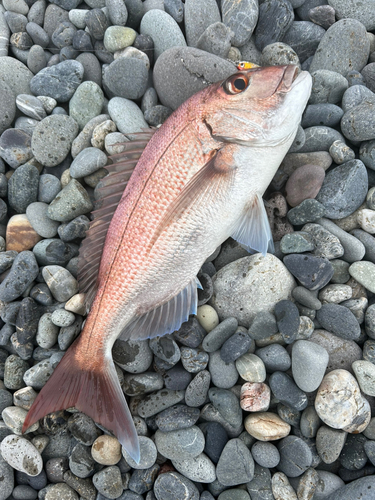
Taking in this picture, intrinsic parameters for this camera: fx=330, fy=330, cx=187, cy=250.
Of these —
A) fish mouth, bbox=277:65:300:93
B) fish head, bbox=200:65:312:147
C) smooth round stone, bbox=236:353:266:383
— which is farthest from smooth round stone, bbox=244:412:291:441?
fish mouth, bbox=277:65:300:93

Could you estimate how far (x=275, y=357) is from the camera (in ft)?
6.90

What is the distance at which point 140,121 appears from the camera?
2.46 metres

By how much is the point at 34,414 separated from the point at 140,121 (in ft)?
6.78

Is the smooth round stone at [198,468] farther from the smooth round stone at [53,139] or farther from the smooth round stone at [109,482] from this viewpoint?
the smooth round stone at [53,139]

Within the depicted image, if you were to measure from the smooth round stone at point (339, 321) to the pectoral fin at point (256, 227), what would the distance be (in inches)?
22.9

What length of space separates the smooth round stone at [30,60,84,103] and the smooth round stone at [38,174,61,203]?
680 millimetres

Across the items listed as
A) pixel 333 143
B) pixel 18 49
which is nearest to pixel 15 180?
pixel 18 49

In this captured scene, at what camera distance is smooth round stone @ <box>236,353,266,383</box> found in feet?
6.78

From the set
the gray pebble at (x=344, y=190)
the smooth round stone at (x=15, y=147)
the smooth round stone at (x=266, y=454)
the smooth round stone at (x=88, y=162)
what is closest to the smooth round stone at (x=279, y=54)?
the gray pebble at (x=344, y=190)

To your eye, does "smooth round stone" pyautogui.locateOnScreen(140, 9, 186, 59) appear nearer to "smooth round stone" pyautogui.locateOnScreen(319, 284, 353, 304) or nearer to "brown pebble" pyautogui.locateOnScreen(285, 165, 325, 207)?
"brown pebble" pyautogui.locateOnScreen(285, 165, 325, 207)

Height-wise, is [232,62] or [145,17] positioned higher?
[145,17]

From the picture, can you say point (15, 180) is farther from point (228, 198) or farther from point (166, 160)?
point (228, 198)

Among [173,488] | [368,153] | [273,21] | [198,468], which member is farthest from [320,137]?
[173,488]

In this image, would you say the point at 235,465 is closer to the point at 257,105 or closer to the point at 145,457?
the point at 145,457
